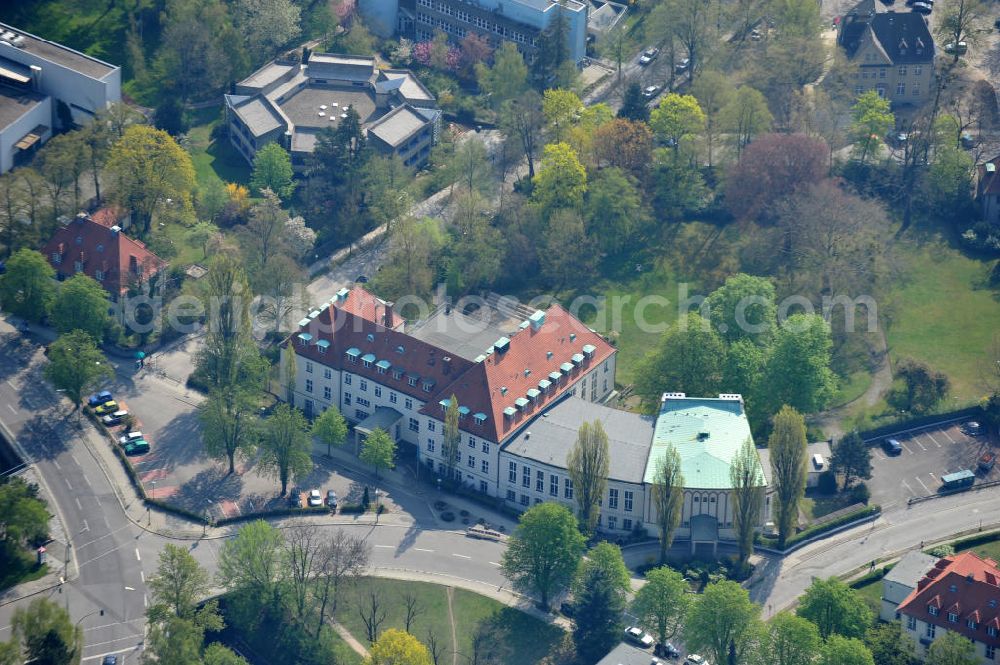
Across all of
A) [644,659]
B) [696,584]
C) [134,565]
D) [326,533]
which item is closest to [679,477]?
[696,584]

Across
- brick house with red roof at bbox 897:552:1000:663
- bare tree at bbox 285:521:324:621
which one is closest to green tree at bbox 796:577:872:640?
brick house with red roof at bbox 897:552:1000:663

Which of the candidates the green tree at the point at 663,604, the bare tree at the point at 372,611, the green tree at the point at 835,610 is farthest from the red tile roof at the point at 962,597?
the bare tree at the point at 372,611

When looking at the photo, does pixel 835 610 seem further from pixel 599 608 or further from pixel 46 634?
pixel 46 634

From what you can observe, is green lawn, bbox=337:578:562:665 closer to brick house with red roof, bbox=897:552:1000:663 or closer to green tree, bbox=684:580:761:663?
green tree, bbox=684:580:761:663

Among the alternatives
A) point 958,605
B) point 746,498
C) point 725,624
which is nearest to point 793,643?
point 725,624

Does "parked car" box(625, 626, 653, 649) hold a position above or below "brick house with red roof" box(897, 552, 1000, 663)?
below

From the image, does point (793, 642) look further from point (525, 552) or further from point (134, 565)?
point (134, 565)
